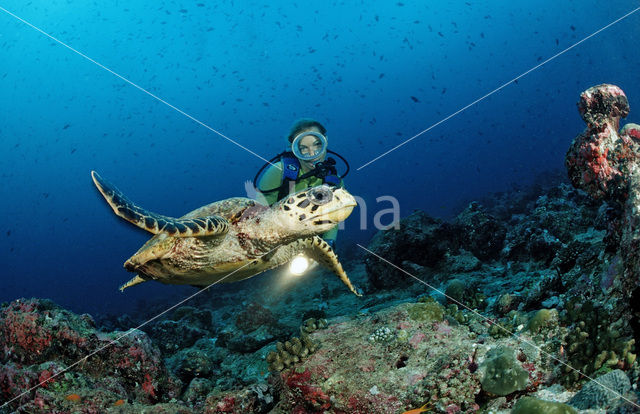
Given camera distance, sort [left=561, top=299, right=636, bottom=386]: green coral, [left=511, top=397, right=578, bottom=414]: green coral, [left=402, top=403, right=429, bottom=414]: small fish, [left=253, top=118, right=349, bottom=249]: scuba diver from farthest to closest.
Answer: [left=253, top=118, right=349, bottom=249]: scuba diver → [left=402, top=403, right=429, bottom=414]: small fish → [left=561, top=299, right=636, bottom=386]: green coral → [left=511, top=397, right=578, bottom=414]: green coral

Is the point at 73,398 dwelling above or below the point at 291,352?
above

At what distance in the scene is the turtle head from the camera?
301 centimetres

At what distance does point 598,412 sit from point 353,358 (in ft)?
4.83

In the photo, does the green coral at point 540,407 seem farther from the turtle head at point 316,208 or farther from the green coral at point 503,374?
the turtle head at point 316,208

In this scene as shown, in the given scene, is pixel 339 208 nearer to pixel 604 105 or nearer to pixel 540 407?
pixel 540 407

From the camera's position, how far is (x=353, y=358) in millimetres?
2547

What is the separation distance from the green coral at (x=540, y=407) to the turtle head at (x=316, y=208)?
1.84 metres

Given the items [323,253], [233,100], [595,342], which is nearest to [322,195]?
[323,253]

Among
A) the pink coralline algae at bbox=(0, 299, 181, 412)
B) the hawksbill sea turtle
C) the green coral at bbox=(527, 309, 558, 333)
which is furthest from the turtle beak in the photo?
the pink coralline algae at bbox=(0, 299, 181, 412)

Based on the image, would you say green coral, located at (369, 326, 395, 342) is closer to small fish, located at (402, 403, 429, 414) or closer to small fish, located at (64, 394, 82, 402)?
Answer: small fish, located at (402, 403, 429, 414)

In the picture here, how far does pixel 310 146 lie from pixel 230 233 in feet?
7.05

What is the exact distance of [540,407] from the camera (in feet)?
5.56

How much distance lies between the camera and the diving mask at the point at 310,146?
4.93 m

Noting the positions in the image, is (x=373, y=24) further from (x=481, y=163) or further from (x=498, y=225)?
(x=498, y=225)
